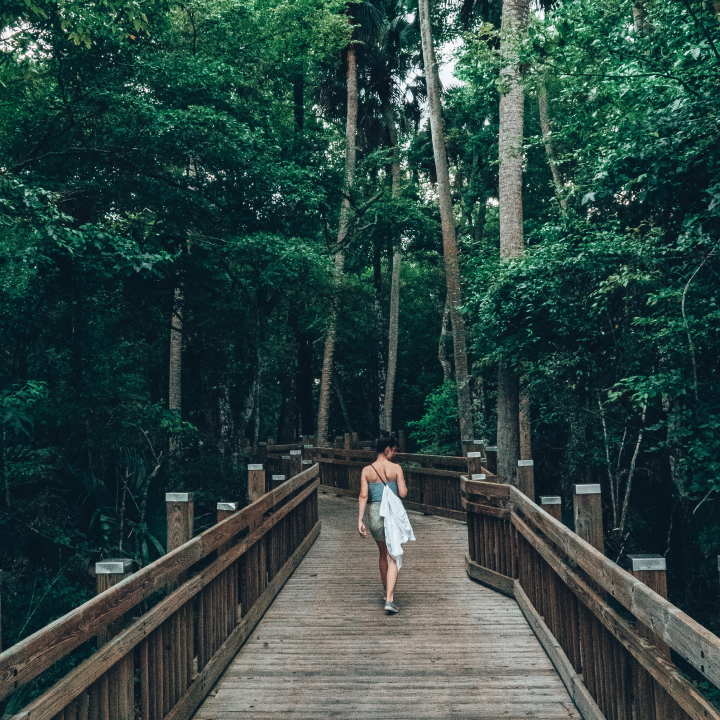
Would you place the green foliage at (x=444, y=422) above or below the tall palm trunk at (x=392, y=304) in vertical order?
below

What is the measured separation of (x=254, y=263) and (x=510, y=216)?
507cm

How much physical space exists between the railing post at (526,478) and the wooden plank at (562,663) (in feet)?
3.09

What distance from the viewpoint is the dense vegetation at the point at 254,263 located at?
7250 millimetres

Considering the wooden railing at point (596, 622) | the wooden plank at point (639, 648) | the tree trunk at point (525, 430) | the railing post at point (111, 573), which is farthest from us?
the tree trunk at point (525, 430)

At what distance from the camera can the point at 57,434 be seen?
1127 centimetres

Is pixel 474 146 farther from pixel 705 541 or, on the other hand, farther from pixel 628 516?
pixel 705 541

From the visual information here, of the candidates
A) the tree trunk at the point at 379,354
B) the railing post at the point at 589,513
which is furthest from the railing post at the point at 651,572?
the tree trunk at the point at 379,354

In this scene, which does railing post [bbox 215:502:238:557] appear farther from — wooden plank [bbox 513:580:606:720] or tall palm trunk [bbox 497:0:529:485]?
tall palm trunk [bbox 497:0:529:485]

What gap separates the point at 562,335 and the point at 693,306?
2279mm

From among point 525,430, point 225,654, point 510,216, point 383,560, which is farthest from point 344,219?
point 225,654

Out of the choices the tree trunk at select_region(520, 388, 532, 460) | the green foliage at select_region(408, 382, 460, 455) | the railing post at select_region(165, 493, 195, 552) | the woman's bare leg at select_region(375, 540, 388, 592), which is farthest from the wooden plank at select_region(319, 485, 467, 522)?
the railing post at select_region(165, 493, 195, 552)

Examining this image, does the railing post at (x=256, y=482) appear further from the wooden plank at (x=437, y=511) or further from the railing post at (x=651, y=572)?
the wooden plank at (x=437, y=511)

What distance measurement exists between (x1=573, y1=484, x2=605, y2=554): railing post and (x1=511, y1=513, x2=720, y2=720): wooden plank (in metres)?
0.25

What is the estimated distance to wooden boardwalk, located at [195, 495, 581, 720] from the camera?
413 centimetres
